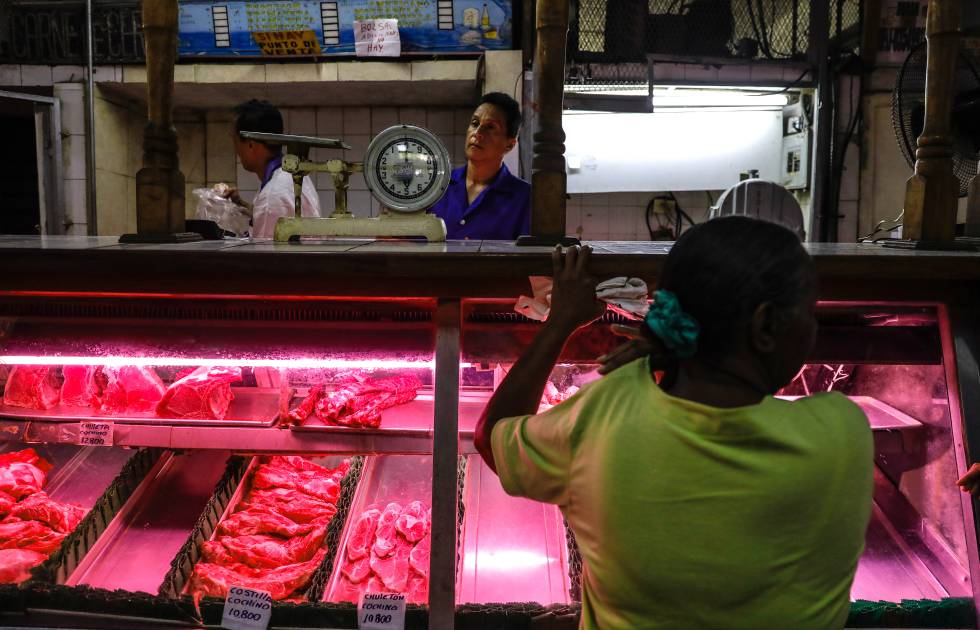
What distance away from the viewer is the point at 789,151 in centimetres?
622

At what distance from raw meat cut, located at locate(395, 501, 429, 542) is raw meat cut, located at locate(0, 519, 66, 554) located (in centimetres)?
110

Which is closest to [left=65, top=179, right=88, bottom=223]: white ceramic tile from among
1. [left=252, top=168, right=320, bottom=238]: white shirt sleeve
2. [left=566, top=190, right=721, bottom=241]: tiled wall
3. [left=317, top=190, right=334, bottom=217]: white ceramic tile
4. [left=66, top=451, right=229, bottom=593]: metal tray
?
[left=317, top=190, right=334, bottom=217]: white ceramic tile

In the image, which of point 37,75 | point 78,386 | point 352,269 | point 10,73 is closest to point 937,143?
point 352,269

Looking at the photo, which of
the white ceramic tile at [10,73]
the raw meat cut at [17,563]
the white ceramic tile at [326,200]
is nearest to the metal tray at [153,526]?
the raw meat cut at [17,563]

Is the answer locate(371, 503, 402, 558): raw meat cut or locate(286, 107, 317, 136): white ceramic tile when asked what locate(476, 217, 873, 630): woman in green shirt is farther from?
locate(286, 107, 317, 136): white ceramic tile

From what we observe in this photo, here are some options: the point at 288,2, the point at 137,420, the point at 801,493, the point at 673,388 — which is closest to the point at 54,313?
the point at 137,420

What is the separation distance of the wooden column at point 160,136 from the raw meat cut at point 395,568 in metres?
1.23

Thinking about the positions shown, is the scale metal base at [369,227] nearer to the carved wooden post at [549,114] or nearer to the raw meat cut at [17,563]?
the carved wooden post at [549,114]

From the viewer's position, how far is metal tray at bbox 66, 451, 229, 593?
2309 millimetres

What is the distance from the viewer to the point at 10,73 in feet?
20.2

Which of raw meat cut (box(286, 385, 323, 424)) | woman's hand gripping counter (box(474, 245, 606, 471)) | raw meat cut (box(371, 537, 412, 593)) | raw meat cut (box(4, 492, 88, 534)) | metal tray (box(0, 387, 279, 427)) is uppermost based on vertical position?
woman's hand gripping counter (box(474, 245, 606, 471))

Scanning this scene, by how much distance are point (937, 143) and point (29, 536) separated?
302 centimetres

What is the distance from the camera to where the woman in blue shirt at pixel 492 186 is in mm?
3570

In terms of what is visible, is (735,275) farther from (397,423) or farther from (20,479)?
(20,479)
